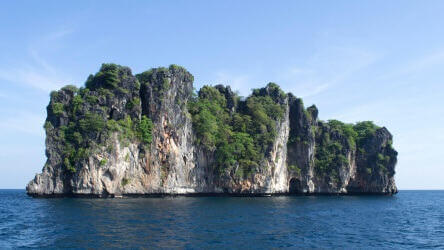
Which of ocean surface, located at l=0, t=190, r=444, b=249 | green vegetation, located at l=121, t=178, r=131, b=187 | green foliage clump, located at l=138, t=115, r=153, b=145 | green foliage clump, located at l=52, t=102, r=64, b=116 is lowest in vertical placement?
ocean surface, located at l=0, t=190, r=444, b=249

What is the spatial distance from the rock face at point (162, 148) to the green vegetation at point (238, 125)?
0.63 meters

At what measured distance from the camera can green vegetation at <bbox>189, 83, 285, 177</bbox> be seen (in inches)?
2872

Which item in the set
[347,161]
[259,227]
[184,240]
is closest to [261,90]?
[347,161]

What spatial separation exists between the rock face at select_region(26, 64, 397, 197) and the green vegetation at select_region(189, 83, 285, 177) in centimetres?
63

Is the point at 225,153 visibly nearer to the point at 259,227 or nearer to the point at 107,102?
the point at 107,102

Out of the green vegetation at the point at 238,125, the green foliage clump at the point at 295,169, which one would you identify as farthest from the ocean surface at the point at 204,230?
the green foliage clump at the point at 295,169

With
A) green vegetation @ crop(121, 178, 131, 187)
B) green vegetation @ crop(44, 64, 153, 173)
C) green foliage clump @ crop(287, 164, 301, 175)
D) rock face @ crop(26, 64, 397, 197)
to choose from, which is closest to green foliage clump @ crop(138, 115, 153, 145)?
green vegetation @ crop(44, 64, 153, 173)

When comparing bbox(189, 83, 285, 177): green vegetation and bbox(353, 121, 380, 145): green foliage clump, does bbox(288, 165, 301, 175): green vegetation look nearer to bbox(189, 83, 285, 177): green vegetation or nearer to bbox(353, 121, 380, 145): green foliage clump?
bbox(189, 83, 285, 177): green vegetation

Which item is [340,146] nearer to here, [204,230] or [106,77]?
[106,77]

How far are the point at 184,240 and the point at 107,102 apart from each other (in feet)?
137

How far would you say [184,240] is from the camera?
85.6 ft

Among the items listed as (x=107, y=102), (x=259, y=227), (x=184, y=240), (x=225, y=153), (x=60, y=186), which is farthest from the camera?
(x=225, y=153)

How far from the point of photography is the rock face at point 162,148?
2267 inches

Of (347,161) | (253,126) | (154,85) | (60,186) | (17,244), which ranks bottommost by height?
(17,244)
